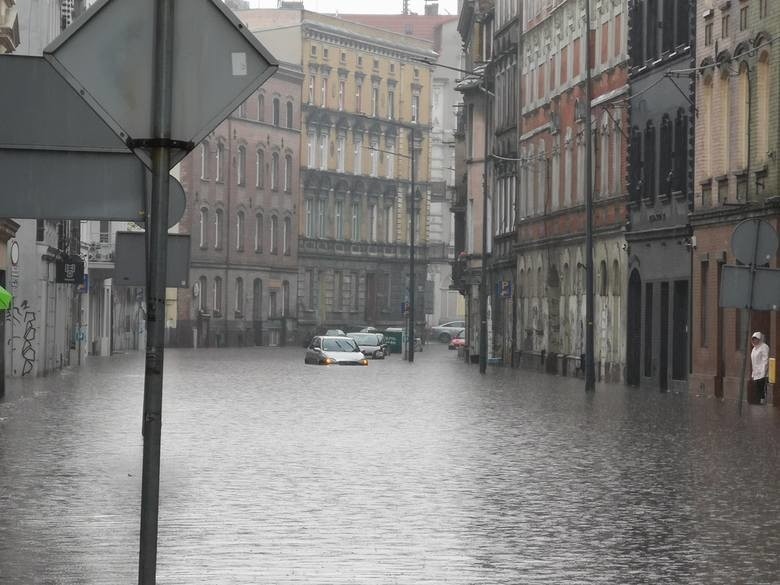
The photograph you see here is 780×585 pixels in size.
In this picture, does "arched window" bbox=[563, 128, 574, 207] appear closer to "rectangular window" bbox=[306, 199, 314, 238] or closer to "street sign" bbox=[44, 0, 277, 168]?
"street sign" bbox=[44, 0, 277, 168]

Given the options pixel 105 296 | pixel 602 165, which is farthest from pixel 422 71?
pixel 602 165

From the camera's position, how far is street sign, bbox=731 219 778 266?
1247 inches

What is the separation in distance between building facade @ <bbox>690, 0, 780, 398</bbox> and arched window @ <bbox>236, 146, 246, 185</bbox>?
7711cm

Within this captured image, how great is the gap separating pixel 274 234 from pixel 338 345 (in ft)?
160

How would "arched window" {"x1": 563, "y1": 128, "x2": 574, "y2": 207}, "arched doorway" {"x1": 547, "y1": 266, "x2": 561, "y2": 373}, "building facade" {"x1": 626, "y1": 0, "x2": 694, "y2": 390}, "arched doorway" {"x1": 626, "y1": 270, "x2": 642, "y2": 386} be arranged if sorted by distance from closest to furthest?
1. "building facade" {"x1": 626, "y1": 0, "x2": 694, "y2": 390}
2. "arched doorway" {"x1": 626, "y1": 270, "x2": 642, "y2": 386}
3. "arched window" {"x1": 563, "y1": 128, "x2": 574, "y2": 207}
4. "arched doorway" {"x1": 547, "y1": 266, "x2": 561, "y2": 373}

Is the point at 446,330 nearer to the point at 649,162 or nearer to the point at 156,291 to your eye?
the point at 649,162

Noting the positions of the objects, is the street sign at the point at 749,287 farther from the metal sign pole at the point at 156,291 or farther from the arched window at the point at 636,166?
the metal sign pole at the point at 156,291

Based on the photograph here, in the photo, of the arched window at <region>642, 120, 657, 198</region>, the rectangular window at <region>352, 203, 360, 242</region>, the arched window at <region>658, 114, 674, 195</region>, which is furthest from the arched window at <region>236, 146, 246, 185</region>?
the arched window at <region>658, 114, 674, 195</region>

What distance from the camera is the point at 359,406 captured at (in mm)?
38969

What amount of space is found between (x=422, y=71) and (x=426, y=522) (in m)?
129

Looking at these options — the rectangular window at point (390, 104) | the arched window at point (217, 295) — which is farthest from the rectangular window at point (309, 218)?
the arched window at point (217, 295)

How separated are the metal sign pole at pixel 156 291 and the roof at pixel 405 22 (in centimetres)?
15825

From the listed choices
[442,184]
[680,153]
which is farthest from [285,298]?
[680,153]

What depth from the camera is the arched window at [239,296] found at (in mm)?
123062
